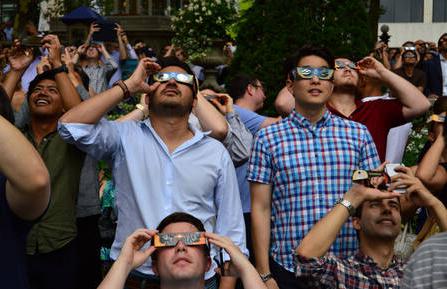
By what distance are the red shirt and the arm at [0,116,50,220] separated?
9.89 ft

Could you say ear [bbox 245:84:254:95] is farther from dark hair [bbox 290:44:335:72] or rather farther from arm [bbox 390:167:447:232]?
arm [bbox 390:167:447:232]

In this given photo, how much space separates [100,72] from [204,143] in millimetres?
7321

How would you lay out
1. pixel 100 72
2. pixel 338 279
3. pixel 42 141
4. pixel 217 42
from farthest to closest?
pixel 217 42
pixel 100 72
pixel 42 141
pixel 338 279

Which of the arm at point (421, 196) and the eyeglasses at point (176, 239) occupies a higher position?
the arm at point (421, 196)

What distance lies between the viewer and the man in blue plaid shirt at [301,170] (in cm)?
532

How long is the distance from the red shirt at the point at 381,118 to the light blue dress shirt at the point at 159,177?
4.11 feet

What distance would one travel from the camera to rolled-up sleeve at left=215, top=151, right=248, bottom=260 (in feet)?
17.4

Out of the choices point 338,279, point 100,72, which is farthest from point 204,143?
point 100,72

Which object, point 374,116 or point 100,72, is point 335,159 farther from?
point 100,72

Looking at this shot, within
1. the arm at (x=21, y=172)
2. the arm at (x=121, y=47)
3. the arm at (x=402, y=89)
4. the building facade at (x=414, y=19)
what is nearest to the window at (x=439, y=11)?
the building facade at (x=414, y=19)

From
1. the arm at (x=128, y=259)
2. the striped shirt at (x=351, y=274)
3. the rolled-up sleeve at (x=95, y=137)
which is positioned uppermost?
the rolled-up sleeve at (x=95, y=137)

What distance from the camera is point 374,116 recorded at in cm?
622

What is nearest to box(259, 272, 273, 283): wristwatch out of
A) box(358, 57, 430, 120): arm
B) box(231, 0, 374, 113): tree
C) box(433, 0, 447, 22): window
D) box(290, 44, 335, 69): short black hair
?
box(290, 44, 335, 69): short black hair

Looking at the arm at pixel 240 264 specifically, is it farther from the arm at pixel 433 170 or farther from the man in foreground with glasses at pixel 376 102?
the man in foreground with glasses at pixel 376 102
